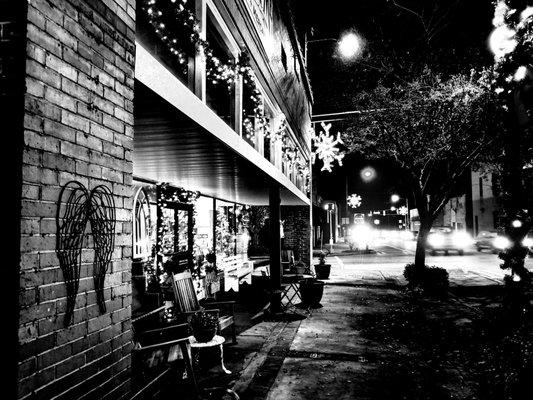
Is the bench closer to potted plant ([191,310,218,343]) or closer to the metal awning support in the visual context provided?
the metal awning support

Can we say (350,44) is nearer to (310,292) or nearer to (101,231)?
(310,292)

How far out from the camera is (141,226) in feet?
28.6

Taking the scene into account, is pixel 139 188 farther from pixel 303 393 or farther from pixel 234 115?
pixel 303 393

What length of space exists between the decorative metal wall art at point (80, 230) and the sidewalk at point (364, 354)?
300 cm

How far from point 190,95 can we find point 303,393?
12.5 ft

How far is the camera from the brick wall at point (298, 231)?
16391mm

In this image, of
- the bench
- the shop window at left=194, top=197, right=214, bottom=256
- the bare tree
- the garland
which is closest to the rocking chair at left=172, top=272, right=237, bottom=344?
the garland

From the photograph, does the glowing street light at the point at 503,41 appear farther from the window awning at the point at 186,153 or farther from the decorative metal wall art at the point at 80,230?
the decorative metal wall art at the point at 80,230

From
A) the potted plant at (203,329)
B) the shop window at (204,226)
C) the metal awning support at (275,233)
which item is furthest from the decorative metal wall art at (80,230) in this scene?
the shop window at (204,226)

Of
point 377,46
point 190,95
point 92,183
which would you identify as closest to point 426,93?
point 377,46

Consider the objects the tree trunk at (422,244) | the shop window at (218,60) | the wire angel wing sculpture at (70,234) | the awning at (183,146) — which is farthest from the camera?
the tree trunk at (422,244)

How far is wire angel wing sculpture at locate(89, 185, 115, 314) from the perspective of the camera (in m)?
2.37

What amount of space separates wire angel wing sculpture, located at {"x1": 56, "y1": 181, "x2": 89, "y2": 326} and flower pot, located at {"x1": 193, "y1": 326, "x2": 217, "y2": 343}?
2942 millimetres

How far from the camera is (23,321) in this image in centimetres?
178
